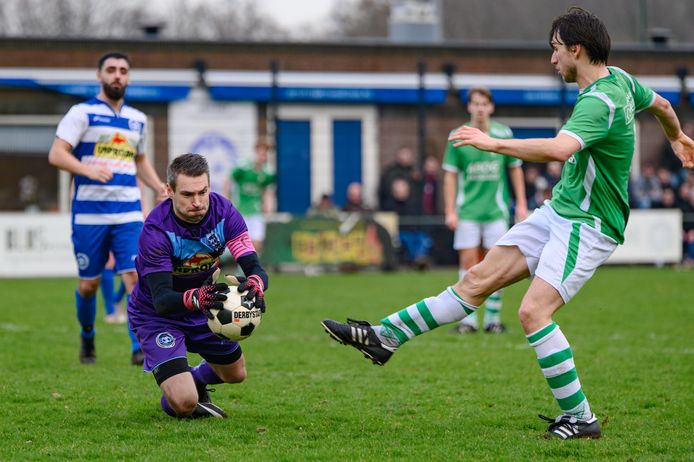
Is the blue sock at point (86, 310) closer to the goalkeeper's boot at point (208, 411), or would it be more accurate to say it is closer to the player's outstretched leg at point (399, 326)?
the goalkeeper's boot at point (208, 411)

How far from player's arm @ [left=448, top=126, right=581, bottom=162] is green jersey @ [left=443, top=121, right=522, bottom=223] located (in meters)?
5.67

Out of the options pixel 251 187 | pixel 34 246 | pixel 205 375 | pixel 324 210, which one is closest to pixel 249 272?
pixel 205 375

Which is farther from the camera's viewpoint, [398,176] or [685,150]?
[398,176]

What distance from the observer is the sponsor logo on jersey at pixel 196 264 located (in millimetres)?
6107

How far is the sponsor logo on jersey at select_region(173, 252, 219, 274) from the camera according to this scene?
20.0 ft

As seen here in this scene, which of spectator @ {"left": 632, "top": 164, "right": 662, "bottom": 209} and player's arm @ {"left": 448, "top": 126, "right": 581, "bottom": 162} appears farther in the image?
spectator @ {"left": 632, "top": 164, "right": 662, "bottom": 209}

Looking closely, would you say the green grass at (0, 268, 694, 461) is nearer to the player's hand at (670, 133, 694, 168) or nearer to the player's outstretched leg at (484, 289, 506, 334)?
the player's outstretched leg at (484, 289, 506, 334)

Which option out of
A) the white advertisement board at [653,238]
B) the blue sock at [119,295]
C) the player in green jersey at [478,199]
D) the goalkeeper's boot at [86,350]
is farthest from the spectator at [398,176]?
the goalkeeper's boot at [86,350]

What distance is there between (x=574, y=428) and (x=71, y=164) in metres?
4.32

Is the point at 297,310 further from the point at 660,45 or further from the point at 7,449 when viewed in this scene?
the point at 660,45

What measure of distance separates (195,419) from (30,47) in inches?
768

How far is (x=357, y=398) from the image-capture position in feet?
22.5

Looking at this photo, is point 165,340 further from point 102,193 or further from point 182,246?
point 102,193

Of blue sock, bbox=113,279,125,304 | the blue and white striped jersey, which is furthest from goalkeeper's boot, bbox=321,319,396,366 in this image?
blue sock, bbox=113,279,125,304
